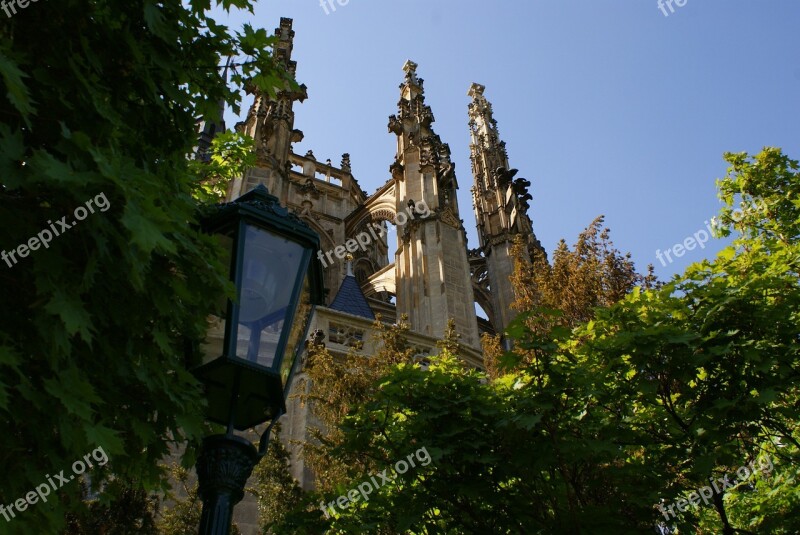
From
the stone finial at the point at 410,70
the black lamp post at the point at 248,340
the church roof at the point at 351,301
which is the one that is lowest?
the black lamp post at the point at 248,340

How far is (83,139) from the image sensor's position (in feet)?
10.3

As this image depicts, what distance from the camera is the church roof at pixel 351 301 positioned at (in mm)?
18391

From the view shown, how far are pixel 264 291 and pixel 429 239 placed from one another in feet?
50.9

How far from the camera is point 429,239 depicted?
19.3 m

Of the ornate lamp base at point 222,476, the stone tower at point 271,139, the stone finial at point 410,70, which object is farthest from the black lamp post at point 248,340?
the stone finial at point 410,70

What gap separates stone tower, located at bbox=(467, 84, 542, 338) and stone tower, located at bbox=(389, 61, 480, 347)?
10.2ft

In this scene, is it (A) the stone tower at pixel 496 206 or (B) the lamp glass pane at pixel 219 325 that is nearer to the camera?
(B) the lamp glass pane at pixel 219 325

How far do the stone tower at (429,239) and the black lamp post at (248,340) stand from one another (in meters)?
12.0

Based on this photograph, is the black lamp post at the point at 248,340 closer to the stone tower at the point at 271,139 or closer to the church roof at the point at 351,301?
the church roof at the point at 351,301

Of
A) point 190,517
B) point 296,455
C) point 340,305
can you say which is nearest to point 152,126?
point 190,517

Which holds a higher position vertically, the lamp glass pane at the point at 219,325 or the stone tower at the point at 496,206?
the stone tower at the point at 496,206

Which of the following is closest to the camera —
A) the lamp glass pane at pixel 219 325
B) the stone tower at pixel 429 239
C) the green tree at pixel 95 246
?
the green tree at pixel 95 246

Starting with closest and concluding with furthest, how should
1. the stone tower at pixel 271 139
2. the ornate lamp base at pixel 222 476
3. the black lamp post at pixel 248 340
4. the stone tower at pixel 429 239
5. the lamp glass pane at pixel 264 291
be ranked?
the ornate lamp base at pixel 222 476, the black lamp post at pixel 248 340, the lamp glass pane at pixel 264 291, the stone tower at pixel 429 239, the stone tower at pixel 271 139

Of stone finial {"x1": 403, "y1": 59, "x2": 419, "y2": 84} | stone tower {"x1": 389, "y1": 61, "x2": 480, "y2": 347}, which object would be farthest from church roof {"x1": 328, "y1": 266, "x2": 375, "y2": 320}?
stone finial {"x1": 403, "y1": 59, "x2": 419, "y2": 84}
